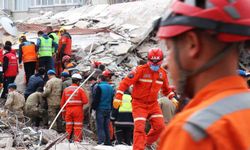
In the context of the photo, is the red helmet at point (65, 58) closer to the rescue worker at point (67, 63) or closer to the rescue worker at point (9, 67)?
the rescue worker at point (67, 63)

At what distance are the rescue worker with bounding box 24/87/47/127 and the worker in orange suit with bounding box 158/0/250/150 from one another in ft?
36.0

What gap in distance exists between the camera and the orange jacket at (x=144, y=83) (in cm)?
886

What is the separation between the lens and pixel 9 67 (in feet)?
47.1

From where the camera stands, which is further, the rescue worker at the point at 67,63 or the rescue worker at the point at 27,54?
the rescue worker at the point at 27,54

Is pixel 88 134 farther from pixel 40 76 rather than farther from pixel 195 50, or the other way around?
pixel 195 50

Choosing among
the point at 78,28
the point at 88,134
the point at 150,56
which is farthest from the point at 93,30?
the point at 150,56

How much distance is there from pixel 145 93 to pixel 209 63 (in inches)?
282

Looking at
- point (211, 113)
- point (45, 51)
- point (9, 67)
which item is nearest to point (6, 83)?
point (9, 67)

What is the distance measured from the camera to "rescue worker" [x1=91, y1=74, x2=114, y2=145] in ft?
36.8

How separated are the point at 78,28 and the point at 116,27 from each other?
1.33m

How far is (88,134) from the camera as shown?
41.4 ft

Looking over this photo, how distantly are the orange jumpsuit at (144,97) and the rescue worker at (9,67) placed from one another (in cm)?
605

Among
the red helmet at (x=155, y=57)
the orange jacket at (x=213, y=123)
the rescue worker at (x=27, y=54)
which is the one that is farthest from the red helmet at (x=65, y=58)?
the orange jacket at (x=213, y=123)

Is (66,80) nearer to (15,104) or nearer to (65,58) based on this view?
(15,104)
